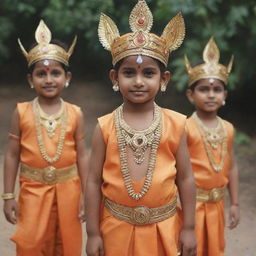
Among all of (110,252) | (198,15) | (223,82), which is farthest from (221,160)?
(198,15)

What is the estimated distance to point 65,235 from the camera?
11.9 feet

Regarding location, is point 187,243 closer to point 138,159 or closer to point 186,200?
point 186,200

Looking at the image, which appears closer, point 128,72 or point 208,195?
point 128,72

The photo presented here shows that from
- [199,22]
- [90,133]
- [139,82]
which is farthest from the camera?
[90,133]

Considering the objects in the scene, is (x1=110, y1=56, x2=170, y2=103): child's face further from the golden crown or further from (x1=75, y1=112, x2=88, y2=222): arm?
the golden crown

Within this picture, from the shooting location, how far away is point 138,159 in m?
2.62

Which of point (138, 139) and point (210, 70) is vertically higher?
point (210, 70)

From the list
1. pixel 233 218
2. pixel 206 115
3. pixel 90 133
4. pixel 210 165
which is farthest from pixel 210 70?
pixel 90 133

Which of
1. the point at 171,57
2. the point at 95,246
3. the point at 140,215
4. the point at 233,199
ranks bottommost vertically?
the point at 95,246

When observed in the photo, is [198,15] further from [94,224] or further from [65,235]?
[94,224]

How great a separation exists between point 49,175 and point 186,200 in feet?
4.01

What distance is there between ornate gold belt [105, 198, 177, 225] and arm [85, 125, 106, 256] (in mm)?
88

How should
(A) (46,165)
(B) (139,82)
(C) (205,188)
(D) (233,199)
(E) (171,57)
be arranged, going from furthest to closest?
(E) (171,57) < (D) (233,199) < (C) (205,188) < (A) (46,165) < (B) (139,82)

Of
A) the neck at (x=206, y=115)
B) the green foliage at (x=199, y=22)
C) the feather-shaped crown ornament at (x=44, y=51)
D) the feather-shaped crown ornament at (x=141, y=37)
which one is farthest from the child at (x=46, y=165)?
the green foliage at (x=199, y=22)
